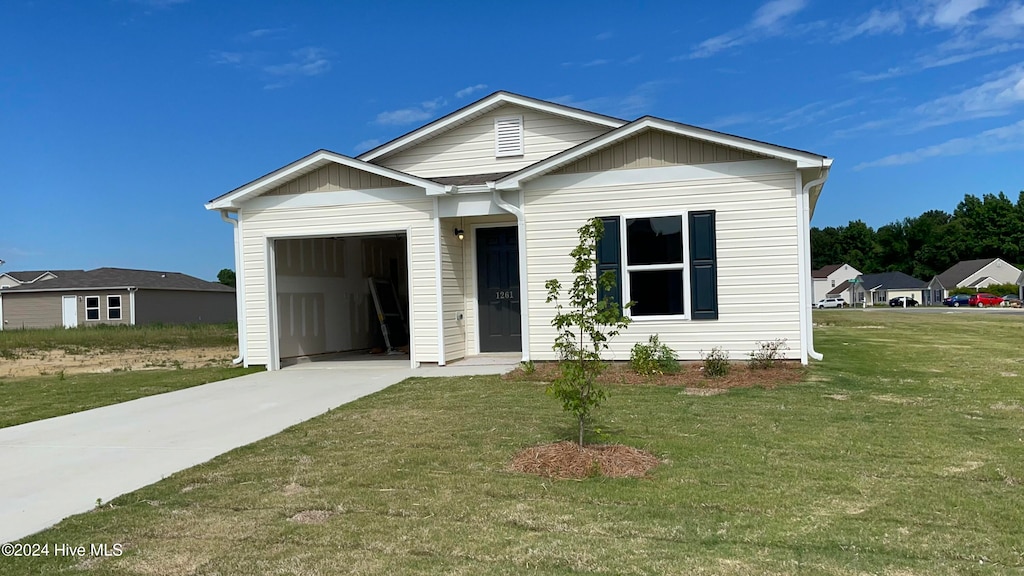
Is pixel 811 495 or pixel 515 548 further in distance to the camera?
pixel 811 495

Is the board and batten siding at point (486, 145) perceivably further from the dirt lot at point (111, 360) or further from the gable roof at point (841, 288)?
the gable roof at point (841, 288)

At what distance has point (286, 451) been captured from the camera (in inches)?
249

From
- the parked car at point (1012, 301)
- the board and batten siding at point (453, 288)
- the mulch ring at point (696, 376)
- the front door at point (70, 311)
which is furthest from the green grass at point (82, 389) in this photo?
the parked car at point (1012, 301)

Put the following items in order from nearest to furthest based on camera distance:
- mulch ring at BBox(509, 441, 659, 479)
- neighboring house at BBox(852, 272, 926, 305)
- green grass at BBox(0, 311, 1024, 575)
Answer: green grass at BBox(0, 311, 1024, 575), mulch ring at BBox(509, 441, 659, 479), neighboring house at BBox(852, 272, 926, 305)

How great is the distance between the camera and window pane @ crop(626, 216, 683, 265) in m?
10.6

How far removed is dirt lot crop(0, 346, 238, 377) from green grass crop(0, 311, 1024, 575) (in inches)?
360

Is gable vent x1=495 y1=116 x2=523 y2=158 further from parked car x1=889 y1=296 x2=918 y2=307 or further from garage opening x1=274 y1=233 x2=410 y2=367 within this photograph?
parked car x1=889 y1=296 x2=918 y2=307

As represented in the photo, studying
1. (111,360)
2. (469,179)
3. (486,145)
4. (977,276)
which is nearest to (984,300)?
(977,276)

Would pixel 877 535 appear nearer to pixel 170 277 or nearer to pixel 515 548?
pixel 515 548

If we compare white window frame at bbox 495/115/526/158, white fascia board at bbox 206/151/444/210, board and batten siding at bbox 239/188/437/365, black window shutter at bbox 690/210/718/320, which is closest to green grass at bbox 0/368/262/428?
board and batten siding at bbox 239/188/437/365

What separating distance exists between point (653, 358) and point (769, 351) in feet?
5.33

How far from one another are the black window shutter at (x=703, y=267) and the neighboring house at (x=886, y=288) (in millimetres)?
85163

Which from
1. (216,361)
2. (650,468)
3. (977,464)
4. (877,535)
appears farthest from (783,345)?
(216,361)

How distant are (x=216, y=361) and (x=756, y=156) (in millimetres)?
11383
